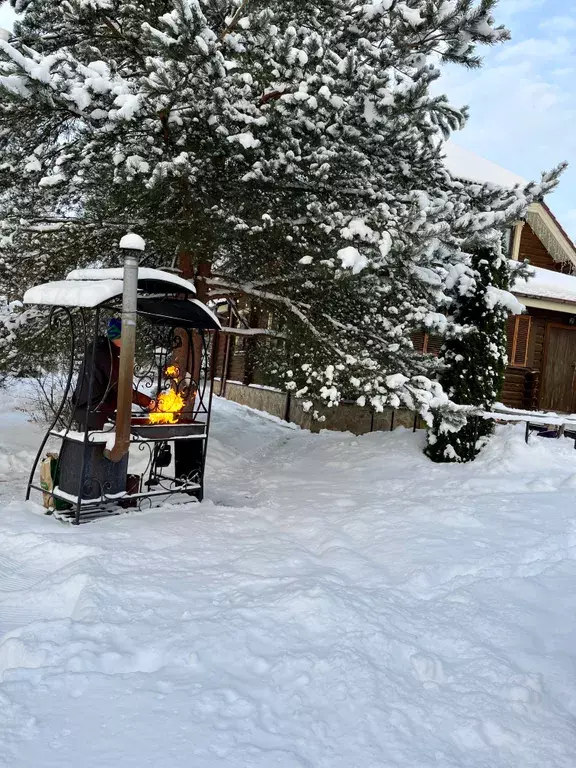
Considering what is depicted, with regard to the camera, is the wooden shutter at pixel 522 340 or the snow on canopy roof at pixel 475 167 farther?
the snow on canopy roof at pixel 475 167

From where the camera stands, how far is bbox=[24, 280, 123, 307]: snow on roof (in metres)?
5.42

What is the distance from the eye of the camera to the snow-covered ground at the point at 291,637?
2564 mm

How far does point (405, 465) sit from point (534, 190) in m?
4.23

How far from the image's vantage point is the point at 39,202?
29.0 ft

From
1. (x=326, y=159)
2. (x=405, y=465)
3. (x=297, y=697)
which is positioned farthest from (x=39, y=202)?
(x=297, y=697)

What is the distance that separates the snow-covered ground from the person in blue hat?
1.10m

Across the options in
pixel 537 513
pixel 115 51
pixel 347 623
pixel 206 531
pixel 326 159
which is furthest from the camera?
pixel 115 51

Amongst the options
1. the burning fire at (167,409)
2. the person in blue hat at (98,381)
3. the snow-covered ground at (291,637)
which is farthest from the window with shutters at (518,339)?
the person in blue hat at (98,381)

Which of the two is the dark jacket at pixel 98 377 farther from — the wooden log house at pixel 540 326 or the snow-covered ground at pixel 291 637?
the wooden log house at pixel 540 326

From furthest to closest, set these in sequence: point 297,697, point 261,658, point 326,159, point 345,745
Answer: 1. point 326,159
2. point 261,658
3. point 297,697
4. point 345,745

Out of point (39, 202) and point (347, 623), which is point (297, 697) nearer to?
point (347, 623)

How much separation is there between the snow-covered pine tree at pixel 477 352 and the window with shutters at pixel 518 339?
7.85 m

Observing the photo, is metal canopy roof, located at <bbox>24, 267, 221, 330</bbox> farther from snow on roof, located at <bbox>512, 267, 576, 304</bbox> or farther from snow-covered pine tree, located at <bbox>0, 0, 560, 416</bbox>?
snow on roof, located at <bbox>512, 267, 576, 304</bbox>

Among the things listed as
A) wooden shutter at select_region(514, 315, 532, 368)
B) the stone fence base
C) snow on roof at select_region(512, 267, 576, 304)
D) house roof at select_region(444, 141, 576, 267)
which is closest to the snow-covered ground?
the stone fence base
